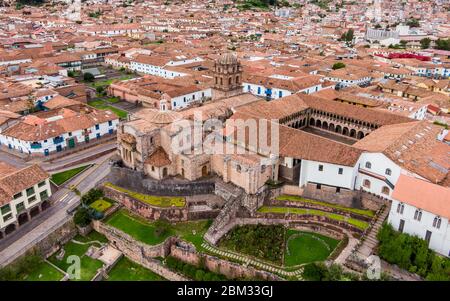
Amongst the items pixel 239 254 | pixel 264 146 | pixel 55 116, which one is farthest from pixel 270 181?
pixel 55 116

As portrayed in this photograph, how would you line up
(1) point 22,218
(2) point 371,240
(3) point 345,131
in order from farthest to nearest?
(3) point 345,131
(1) point 22,218
(2) point 371,240

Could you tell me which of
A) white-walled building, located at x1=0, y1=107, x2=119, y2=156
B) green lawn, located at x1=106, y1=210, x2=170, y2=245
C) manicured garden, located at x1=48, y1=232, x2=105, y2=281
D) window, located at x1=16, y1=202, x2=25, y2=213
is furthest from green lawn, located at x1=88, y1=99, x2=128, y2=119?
manicured garden, located at x1=48, y1=232, x2=105, y2=281

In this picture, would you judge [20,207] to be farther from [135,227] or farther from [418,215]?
[418,215]

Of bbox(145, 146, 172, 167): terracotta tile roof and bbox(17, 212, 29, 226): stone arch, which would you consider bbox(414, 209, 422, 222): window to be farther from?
bbox(17, 212, 29, 226): stone arch

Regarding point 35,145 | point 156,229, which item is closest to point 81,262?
point 156,229

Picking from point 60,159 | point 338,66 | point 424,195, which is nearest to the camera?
point 424,195

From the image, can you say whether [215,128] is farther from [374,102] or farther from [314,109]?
[374,102]
